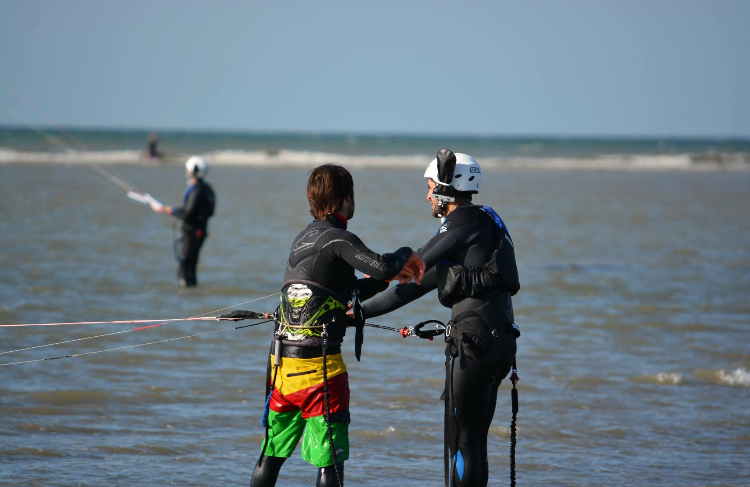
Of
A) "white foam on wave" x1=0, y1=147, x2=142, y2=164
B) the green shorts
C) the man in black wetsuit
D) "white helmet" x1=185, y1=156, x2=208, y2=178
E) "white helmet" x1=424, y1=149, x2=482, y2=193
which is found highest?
"white foam on wave" x1=0, y1=147, x2=142, y2=164

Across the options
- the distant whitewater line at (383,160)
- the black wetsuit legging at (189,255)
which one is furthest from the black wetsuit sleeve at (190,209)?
the distant whitewater line at (383,160)

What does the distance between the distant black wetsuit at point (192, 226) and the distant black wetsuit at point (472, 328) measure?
8154mm

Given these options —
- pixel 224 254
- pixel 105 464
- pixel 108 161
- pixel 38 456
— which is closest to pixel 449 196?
pixel 105 464

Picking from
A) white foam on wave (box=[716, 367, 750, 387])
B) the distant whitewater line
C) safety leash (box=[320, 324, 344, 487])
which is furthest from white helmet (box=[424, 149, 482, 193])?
the distant whitewater line

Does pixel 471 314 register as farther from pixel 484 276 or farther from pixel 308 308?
pixel 308 308

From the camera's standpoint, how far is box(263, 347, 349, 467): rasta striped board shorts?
4277 mm

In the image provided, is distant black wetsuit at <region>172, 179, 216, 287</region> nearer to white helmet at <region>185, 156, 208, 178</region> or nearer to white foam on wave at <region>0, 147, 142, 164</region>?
white helmet at <region>185, 156, 208, 178</region>

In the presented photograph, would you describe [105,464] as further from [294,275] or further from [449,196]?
[449,196]

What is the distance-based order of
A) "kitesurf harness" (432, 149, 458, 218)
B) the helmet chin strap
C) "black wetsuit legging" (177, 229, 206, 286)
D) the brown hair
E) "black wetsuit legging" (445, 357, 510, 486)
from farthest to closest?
"black wetsuit legging" (177, 229, 206, 286)
the helmet chin strap
"kitesurf harness" (432, 149, 458, 218)
"black wetsuit legging" (445, 357, 510, 486)
the brown hair

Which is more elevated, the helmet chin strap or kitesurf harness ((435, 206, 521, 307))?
the helmet chin strap

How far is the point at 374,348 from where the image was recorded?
9141 millimetres

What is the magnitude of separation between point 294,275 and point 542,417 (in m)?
3.35

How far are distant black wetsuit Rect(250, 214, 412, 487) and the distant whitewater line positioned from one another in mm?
44377

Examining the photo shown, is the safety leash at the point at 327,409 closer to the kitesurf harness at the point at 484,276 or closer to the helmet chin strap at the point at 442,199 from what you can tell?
the kitesurf harness at the point at 484,276
